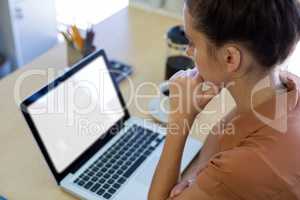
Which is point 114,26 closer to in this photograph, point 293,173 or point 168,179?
point 168,179

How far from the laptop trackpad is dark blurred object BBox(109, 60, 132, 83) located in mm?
388

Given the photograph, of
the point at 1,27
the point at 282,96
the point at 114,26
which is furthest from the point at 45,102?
the point at 1,27

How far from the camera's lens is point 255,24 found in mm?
769

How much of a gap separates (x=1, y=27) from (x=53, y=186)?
1.61m

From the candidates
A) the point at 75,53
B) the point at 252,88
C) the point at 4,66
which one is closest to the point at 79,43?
the point at 75,53

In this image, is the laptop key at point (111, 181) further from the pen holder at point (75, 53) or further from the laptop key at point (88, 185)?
the pen holder at point (75, 53)

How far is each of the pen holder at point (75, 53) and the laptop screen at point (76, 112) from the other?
0.69 ft

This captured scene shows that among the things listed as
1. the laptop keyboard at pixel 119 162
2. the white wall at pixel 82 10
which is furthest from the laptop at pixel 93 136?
the white wall at pixel 82 10

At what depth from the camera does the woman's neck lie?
88 centimetres

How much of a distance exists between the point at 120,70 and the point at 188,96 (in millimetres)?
477

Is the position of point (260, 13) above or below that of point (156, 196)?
above

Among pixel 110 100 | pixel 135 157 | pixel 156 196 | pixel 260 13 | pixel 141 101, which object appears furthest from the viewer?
pixel 141 101

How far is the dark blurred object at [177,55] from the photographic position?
4.64ft

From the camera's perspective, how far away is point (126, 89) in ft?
4.60
